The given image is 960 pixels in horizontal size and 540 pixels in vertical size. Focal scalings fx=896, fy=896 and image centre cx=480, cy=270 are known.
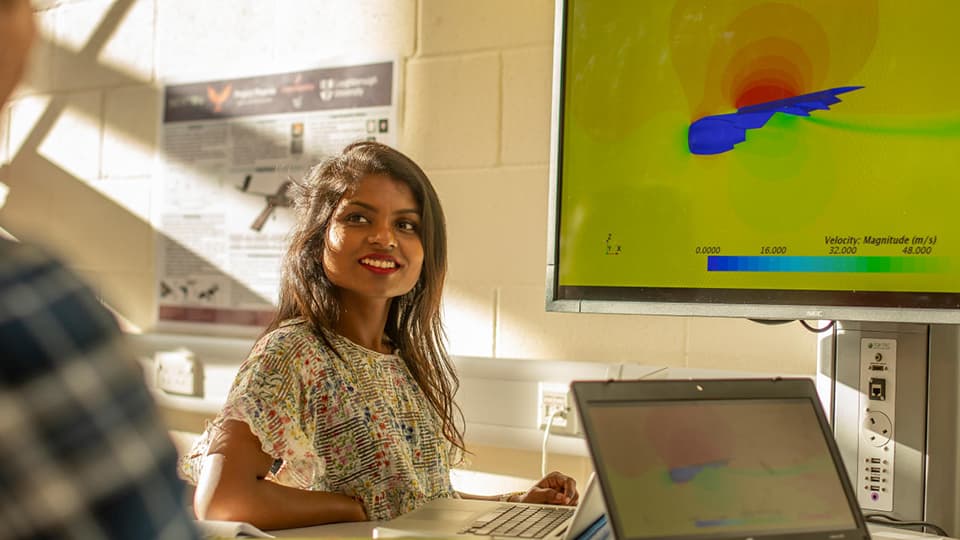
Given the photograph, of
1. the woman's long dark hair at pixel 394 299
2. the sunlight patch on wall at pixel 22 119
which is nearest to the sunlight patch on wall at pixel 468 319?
the woman's long dark hair at pixel 394 299

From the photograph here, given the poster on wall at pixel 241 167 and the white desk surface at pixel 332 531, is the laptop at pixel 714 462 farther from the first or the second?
the poster on wall at pixel 241 167

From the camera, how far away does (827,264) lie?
961mm

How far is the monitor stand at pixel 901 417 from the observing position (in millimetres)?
990

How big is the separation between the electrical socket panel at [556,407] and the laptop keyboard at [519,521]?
2.02 ft

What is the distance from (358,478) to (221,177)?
1067mm

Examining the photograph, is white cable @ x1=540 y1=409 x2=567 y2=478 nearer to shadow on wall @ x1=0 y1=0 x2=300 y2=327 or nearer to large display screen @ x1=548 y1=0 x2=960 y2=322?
large display screen @ x1=548 y1=0 x2=960 y2=322

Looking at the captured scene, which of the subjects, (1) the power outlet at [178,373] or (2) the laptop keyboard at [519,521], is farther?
(1) the power outlet at [178,373]

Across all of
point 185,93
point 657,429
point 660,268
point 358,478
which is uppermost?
point 185,93

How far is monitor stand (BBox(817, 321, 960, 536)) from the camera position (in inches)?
39.0

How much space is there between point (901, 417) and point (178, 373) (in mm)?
1586

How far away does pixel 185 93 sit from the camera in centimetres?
212

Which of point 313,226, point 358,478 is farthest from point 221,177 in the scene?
point 358,478

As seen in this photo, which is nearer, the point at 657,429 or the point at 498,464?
the point at 657,429

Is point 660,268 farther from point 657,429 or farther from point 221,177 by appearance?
point 221,177
